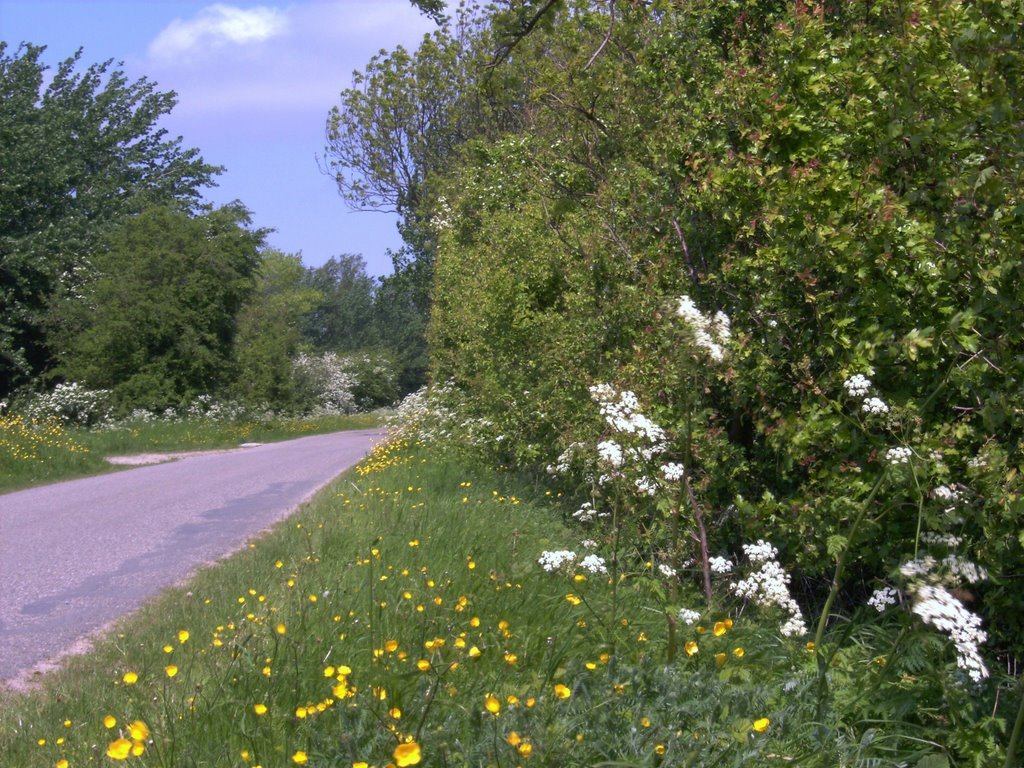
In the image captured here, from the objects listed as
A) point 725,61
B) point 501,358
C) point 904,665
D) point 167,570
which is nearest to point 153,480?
point 501,358

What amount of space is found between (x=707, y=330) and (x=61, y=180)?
96.4 feet

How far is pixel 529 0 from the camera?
307 inches

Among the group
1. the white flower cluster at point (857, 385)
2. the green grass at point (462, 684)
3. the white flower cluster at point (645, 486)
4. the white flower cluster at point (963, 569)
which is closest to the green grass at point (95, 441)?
the green grass at point (462, 684)

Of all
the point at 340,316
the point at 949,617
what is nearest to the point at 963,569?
the point at 949,617

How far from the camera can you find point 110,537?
9383mm

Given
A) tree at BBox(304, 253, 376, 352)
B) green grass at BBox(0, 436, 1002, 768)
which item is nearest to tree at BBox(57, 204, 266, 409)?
green grass at BBox(0, 436, 1002, 768)

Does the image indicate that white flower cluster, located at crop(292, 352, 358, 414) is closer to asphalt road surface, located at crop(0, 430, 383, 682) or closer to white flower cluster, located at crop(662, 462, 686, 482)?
asphalt road surface, located at crop(0, 430, 383, 682)

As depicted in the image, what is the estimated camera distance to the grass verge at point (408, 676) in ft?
10.3

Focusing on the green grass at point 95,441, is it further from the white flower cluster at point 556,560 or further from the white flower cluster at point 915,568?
the white flower cluster at point 915,568

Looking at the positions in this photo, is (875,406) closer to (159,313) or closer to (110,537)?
(110,537)

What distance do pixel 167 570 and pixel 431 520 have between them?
224cm

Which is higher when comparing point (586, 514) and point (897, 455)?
point (897, 455)

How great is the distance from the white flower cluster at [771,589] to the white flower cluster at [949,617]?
117 centimetres

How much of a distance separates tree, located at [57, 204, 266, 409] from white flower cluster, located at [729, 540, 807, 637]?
25.5 meters
